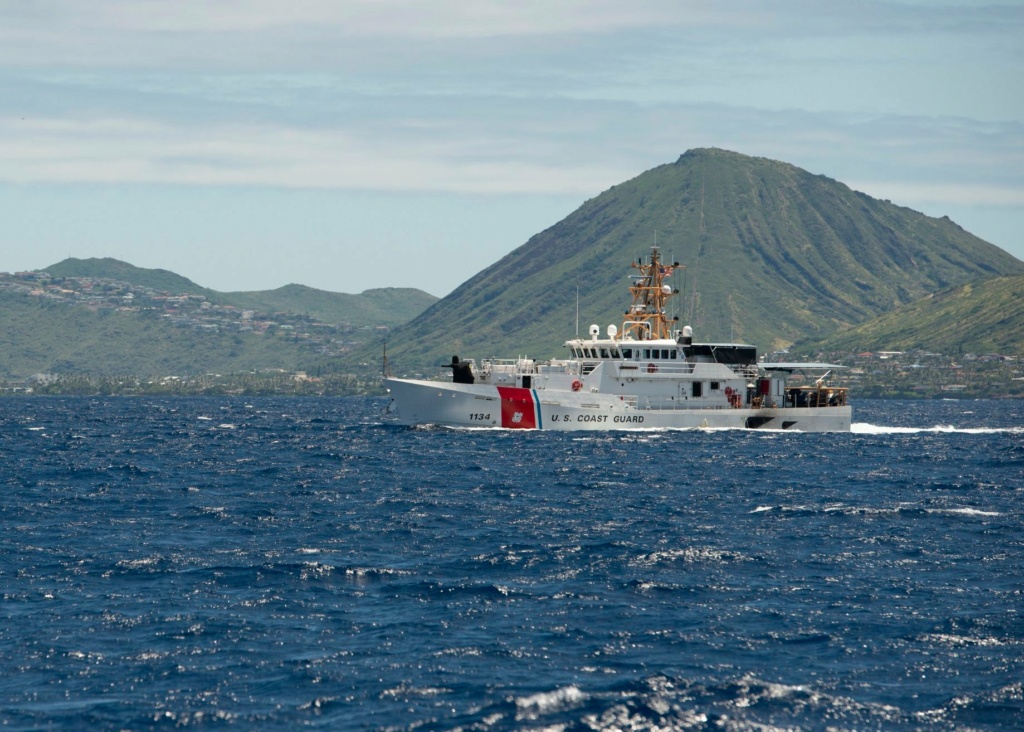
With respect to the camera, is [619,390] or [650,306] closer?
[619,390]

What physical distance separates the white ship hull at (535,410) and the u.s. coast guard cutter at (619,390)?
7 centimetres

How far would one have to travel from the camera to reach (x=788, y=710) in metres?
19.8

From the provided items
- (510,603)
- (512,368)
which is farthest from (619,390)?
(510,603)

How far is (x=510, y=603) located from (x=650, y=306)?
69.0 meters

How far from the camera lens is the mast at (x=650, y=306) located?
3585 inches

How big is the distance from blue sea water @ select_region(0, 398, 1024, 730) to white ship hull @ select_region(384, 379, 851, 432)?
2824 centimetres

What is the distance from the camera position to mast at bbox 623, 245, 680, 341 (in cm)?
9106

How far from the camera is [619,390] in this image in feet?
279

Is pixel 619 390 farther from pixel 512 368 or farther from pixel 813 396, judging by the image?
pixel 813 396

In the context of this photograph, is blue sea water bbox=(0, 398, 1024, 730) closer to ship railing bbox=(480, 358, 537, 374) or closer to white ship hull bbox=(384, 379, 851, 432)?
white ship hull bbox=(384, 379, 851, 432)

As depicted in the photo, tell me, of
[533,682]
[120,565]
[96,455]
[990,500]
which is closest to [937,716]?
[533,682]

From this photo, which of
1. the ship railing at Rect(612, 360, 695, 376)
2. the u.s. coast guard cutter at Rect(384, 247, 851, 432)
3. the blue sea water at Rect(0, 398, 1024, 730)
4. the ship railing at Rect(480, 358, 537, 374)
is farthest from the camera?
the ship railing at Rect(612, 360, 695, 376)

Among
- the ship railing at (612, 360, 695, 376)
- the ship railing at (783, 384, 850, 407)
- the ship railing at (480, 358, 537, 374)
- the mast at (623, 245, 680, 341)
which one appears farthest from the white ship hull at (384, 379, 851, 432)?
the mast at (623, 245, 680, 341)

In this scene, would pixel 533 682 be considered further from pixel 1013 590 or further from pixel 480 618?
pixel 1013 590
